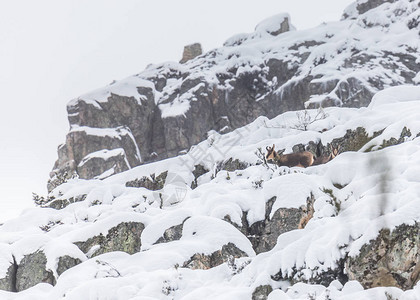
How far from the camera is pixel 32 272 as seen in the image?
11750mm

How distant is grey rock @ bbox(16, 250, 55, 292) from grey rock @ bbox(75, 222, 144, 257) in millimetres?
1042

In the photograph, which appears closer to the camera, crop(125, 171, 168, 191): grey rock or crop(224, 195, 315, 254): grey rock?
crop(224, 195, 315, 254): grey rock

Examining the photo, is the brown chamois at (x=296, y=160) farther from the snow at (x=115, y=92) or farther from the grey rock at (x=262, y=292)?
the snow at (x=115, y=92)

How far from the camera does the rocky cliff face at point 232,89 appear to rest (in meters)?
40.6

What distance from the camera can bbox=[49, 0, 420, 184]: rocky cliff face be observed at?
133ft

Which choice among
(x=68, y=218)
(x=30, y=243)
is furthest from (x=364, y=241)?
(x=68, y=218)

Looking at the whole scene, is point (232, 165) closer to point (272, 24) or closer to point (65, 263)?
point (65, 263)

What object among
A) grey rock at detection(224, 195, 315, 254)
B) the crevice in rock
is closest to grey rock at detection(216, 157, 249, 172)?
grey rock at detection(224, 195, 315, 254)

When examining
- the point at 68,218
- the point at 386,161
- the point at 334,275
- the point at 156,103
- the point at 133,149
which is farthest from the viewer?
the point at 156,103

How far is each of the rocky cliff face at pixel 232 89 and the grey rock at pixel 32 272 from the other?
28.5 metres

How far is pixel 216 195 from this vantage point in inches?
507

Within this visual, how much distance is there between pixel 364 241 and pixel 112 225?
7.76 meters

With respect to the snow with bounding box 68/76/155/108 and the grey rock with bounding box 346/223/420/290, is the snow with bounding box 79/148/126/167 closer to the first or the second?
the snow with bounding box 68/76/155/108

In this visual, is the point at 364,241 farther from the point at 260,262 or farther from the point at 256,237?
the point at 256,237
